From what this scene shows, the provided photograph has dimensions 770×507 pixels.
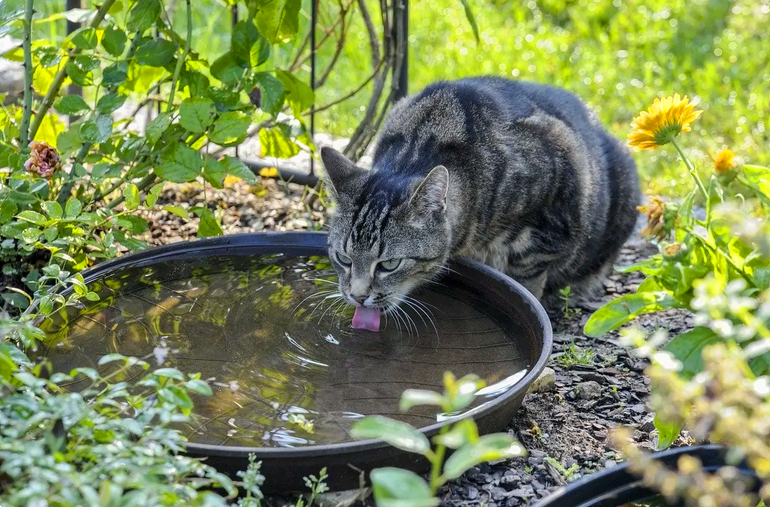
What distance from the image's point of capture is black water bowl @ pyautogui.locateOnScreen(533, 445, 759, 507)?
2.08m

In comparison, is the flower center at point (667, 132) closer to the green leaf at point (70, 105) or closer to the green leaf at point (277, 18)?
the green leaf at point (277, 18)

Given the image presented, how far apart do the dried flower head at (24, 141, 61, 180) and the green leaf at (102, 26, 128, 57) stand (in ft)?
1.51

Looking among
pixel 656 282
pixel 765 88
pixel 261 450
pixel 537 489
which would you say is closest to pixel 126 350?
pixel 261 450

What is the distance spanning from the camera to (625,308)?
101 inches

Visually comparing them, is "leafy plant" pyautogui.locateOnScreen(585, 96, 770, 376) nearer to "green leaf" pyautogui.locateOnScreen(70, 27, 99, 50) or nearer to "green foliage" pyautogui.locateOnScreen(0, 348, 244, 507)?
"green foliage" pyautogui.locateOnScreen(0, 348, 244, 507)

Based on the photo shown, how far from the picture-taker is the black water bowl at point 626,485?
2.08 m

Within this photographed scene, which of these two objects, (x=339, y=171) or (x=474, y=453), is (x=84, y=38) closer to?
(x=339, y=171)

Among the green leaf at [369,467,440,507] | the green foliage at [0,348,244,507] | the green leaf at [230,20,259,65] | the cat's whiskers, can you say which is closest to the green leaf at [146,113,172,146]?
the green leaf at [230,20,259,65]

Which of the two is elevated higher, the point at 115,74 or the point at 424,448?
the point at 115,74

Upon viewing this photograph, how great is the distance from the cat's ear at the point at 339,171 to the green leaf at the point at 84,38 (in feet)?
3.20

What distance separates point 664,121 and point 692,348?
2.28 feet

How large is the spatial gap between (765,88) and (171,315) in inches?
178

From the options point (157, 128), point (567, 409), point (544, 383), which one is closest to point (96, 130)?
point (157, 128)

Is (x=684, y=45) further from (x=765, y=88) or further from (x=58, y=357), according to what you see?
(x=58, y=357)
